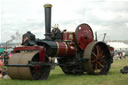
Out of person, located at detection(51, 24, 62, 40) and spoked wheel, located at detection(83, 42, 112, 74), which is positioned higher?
person, located at detection(51, 24, 62, 40)

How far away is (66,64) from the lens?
11.4m

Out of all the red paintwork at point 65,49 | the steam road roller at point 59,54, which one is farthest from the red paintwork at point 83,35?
the red paintwork at point 65,49

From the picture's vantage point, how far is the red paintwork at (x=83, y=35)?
37.1 ft

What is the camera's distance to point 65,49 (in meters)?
10.6

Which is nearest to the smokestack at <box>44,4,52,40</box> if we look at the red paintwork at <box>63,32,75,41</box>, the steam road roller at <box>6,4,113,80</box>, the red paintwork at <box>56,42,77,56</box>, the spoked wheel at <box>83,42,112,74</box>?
the steam road roller at <box>6,4,113,80</box>

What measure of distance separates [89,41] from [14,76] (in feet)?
13.5

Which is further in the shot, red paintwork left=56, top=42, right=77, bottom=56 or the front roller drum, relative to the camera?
red paintwork left=56, top=42, right=77, bottom=56

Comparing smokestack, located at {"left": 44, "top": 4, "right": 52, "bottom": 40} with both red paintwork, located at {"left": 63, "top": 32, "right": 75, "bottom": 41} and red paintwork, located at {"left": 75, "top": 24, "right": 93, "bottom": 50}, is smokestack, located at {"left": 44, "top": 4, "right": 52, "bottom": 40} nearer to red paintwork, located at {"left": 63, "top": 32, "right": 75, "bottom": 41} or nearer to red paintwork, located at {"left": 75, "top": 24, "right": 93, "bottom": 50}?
red paintwork, located at {"left": 63, "top": 32, "right": 75, "bottom": 41}

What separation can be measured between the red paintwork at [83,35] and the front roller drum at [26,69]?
2378mm

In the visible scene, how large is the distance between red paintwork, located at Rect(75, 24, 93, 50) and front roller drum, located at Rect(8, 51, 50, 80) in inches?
93.6

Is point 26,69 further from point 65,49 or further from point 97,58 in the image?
point 97,58

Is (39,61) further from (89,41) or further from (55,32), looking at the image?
(89,41)

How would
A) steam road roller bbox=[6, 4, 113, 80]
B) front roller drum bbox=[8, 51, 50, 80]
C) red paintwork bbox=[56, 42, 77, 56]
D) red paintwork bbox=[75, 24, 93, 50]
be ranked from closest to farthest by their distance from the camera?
front roller drum bbox=[8, 51, 50, 80] < steam road roller bbox=[6, 4, 113, 80] < red paintwork bbox=[56, 42, 77, 56] < red paintwork bbox=[75, 24, 93, 50]

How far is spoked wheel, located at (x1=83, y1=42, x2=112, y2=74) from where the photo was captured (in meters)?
10.8
